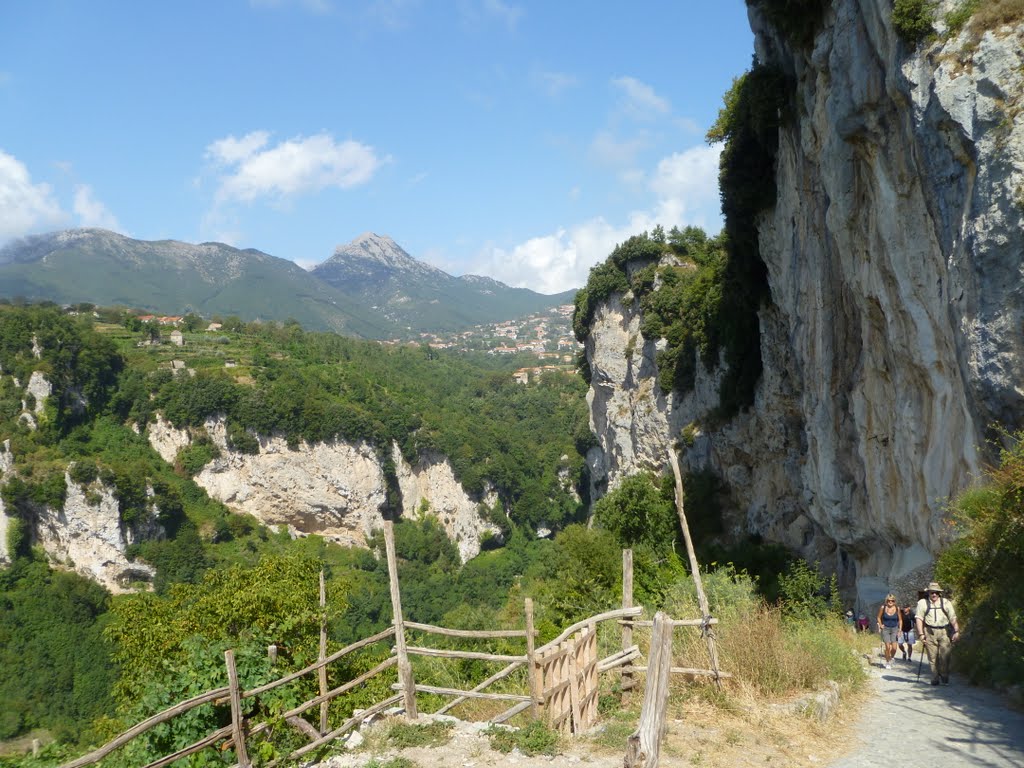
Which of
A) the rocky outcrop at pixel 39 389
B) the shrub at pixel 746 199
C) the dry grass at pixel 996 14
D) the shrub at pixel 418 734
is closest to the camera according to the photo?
the shrub at pixel 418 734

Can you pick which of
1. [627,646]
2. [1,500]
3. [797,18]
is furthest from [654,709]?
[1,500]

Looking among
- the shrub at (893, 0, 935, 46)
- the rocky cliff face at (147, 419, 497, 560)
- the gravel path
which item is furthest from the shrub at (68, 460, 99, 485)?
the shrub at (893, 0, 935, 46)

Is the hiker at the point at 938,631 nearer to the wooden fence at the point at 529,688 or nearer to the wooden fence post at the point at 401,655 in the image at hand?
the wooden fence at the point at 529,688

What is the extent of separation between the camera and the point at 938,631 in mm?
8133

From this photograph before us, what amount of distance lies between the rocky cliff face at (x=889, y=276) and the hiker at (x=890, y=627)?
2.21 meters

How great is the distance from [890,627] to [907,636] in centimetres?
23

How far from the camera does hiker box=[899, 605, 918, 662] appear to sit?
387 inches

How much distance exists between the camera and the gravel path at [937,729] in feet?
18.6

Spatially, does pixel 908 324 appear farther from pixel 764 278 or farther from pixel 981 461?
pixel 764 278

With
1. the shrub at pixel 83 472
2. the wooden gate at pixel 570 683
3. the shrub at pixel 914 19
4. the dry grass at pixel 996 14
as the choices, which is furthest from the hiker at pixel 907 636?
the shrub at pixel 83 472

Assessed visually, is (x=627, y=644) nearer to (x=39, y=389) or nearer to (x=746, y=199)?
(x=746, y=199)

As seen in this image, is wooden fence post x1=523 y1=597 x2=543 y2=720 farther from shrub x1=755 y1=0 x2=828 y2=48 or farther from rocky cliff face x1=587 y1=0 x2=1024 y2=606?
shrub x1=755 y1=0 x2=828 y2=48

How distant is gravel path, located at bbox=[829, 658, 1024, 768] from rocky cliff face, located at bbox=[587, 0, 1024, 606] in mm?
3323

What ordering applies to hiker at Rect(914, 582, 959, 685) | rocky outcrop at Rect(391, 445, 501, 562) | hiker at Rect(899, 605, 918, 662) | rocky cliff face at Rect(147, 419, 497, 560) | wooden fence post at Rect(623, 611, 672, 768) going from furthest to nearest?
rocky outcrop at Rect(391, 445, 501, 562)
rocky cliff face at Rect(147, 419, 497, 560)
hiker at Rect(899, 605, 918, 662)
hiker at Rect(914, 582, 959, 685)
wooden fence post at Rect(623, 611, 672, 768)
